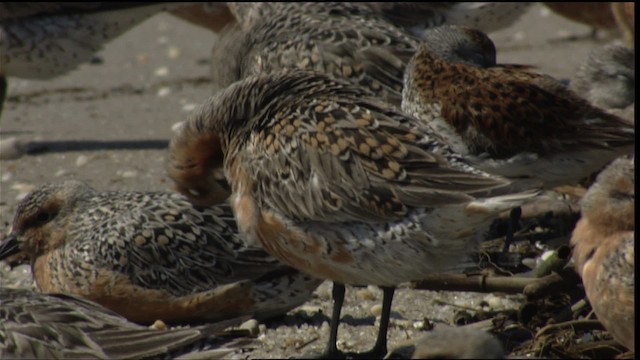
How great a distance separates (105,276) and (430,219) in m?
1.84

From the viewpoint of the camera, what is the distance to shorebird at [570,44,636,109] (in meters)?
8.80

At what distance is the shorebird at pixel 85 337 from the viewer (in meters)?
5.60

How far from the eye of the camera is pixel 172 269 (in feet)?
21.7

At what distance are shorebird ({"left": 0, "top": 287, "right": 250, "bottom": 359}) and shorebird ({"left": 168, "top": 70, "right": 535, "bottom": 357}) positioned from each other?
57 cm

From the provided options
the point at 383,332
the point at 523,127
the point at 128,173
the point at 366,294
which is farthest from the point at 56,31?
the point at 383,332

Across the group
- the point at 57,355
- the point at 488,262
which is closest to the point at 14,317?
the point at 57,355

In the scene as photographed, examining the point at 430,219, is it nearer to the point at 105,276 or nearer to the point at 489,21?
the point at 105,276

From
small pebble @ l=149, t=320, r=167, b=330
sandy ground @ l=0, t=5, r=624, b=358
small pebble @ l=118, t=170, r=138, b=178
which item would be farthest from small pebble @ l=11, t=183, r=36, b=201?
small pebble @ l=149, t=320, r=167, b=330

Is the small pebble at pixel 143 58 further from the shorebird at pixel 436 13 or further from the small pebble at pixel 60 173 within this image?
the shorebird at pixel 436 13

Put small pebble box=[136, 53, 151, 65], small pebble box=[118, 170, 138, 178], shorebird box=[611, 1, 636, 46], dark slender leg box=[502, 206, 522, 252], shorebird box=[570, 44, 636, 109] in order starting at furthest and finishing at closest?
small pebble box=[136, 53, 151, 65] → shorebird box=[611, 1, 636, 46] → small pebble box=[118, 170, 138, 178] → shorebird box=[570, 44, 636, 109] → dark slender leg box=[502, 206, 522, 252]

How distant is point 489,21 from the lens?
33.7 ft

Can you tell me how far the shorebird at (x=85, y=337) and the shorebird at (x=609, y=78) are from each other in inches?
157

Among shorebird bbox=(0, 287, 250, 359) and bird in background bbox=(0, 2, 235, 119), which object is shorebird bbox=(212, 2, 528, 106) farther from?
shorebird bbox=(0, 287, 250, 359)

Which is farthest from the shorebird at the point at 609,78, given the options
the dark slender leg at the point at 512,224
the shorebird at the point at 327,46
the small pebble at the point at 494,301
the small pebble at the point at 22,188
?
the small pebble at the point at 22,188
